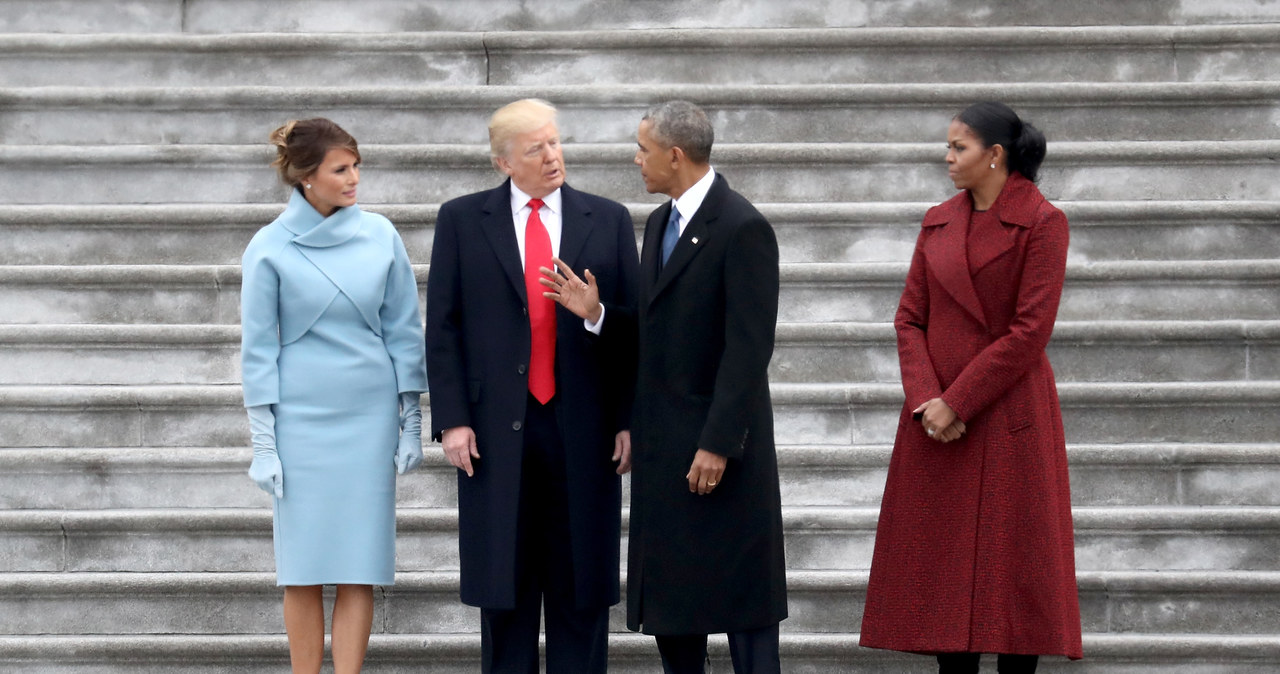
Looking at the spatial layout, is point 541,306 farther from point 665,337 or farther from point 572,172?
point 572,172

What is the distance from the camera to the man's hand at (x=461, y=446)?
381 centimetres

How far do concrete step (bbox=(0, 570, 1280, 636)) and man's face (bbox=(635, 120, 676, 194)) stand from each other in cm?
161

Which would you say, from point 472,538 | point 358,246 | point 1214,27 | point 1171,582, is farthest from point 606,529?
point 1214,27

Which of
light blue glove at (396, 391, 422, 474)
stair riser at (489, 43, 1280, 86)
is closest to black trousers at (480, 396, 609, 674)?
light blue glove at (396, 391, 422, 474)

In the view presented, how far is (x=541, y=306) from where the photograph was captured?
3881 mm

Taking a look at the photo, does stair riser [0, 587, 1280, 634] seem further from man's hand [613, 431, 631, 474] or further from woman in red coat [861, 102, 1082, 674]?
man's hand [613, 431, 631, 474]

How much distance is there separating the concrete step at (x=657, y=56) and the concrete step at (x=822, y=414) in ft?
5.00

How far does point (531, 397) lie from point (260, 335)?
0.75m

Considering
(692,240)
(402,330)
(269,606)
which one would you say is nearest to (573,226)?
(692,240)

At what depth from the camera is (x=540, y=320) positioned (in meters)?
3.88

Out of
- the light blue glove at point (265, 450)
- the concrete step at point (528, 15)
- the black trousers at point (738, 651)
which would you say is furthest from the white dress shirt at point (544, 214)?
the concrete step at point (528, 15)

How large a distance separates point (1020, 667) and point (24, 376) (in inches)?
142

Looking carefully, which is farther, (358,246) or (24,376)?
(24,376)

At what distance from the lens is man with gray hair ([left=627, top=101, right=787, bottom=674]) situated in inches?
142
